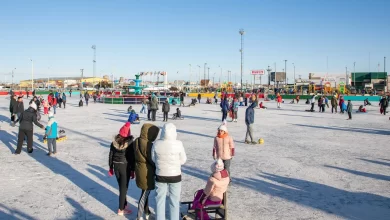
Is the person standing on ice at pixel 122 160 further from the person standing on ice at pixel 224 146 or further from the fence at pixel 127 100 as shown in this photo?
the fence at pixel 127 100

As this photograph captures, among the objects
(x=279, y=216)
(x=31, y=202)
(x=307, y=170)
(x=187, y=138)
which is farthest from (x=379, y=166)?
(x=31, y=202)

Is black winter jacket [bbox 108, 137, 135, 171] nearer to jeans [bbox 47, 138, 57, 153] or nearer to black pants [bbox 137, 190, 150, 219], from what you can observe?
black pants [bbox 137, 190, 150, 219]

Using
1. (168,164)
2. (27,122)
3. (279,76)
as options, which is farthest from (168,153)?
(279,76)

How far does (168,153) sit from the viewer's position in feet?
13.6

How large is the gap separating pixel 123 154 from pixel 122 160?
3.9 inches

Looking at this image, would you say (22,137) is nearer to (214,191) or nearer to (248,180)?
(248,180)

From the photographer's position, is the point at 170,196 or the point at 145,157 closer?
the point at 170,196

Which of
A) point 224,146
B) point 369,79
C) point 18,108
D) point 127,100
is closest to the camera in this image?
point 224,146

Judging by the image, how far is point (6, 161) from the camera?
862 cm

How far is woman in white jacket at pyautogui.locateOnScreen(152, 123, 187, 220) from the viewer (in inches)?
162

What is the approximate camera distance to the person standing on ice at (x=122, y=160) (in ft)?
16.1

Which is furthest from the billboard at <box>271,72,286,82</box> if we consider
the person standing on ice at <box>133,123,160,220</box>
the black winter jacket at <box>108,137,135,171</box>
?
the person standing on ice at <box>133,123,160,220</box>

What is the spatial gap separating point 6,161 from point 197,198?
20.2 feet

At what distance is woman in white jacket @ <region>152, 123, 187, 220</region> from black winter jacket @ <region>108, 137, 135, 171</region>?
73cm
